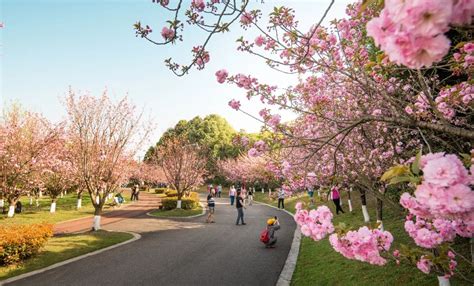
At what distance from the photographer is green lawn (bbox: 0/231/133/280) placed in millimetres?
8586

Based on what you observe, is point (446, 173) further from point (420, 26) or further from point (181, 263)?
point (181, 263)

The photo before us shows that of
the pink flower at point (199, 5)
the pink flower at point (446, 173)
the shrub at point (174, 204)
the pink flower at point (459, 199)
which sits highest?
the pink flower at point (199, 5)

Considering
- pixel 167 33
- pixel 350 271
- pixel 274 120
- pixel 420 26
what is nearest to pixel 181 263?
pixel 350 271

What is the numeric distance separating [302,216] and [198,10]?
9.33 ft

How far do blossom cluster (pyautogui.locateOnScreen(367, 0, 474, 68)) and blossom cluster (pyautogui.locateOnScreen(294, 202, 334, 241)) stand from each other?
2.05m

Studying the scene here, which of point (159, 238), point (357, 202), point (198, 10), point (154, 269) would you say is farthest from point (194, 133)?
point (198, 10)

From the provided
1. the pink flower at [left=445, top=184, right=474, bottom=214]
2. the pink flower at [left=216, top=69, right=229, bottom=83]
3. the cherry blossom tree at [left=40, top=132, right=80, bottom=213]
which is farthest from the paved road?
the cherry blossom tree at [left=40, top=132, right=80, bottom=213]

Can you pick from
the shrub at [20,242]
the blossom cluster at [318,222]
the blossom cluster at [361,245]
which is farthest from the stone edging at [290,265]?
the shrub at [20,242]

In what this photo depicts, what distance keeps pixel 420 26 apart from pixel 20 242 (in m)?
11.2

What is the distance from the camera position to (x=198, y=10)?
3951mm

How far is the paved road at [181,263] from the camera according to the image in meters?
7.55

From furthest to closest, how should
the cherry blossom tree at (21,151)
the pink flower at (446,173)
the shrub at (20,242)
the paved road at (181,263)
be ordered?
1. the cherry blossom tree at (21,151)
2. the shrub at (20,242)
3. the paved road at (181,263)
4. the pink flower at (446,173)

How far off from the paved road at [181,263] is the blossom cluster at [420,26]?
7.14 metres

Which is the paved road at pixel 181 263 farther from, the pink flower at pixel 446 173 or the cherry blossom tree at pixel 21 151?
the cherry blossom tree at pixel 21 151
